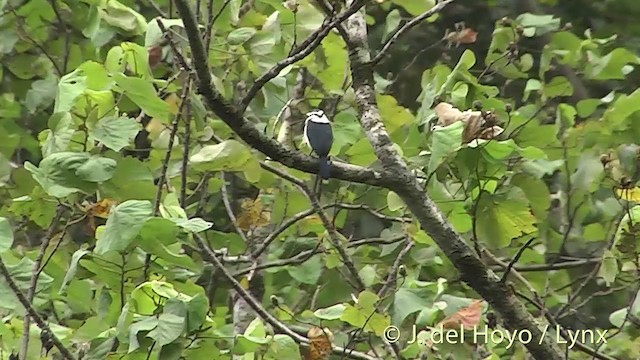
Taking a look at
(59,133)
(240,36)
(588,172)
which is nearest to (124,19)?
(240,36)

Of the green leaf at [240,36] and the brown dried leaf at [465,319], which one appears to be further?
the green leaf at [240,36]

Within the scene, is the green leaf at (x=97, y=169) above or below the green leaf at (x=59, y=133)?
below

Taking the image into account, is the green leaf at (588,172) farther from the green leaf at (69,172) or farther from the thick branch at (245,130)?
the green leaf at (69,172)

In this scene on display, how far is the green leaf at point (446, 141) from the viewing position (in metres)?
0.94

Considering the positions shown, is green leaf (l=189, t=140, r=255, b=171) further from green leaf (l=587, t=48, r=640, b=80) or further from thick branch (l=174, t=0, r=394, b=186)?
green leaf (l=587, t=48, r=640, b=80)

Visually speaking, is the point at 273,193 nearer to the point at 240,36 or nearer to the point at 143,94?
the point at 240,36

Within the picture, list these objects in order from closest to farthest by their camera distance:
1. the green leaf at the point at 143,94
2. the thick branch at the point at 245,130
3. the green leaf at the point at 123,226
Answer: the thick branch at the point at 245,130
the green leaf at the point at 123,226
the green leaf at the point at 143,94

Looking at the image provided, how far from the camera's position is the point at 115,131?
1.02 m

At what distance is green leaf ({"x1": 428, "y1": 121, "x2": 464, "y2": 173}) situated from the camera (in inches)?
37.0

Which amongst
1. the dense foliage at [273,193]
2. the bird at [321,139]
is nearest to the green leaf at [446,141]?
the dense foliage at [273,193]

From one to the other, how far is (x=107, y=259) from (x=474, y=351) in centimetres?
48

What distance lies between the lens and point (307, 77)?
146cm

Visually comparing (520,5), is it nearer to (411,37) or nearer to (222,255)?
(411,37)

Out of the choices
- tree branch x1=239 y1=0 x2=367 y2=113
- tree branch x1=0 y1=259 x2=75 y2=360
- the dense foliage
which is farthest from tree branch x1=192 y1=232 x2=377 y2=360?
tree branch x1=239 y1=0 x2=367 y2=113
